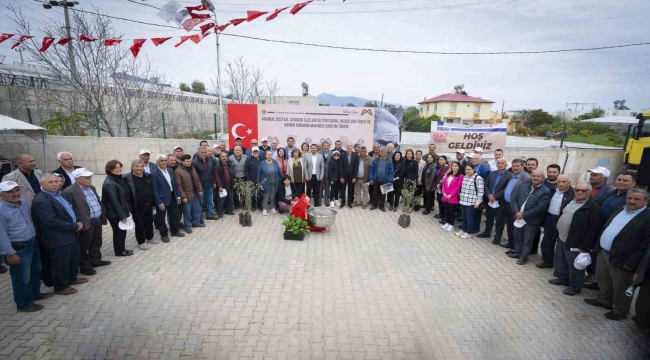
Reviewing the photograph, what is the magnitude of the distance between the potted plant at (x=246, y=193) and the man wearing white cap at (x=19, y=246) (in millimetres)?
3690

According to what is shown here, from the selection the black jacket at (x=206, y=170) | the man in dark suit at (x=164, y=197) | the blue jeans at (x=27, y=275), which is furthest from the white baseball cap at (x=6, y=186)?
the black jacket at (x=206, y=170)

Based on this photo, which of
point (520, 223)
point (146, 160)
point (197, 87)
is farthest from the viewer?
point (197, 87)

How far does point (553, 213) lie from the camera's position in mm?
5109

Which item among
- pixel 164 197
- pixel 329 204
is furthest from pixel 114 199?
pixel 329 204

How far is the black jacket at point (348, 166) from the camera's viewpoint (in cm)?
839

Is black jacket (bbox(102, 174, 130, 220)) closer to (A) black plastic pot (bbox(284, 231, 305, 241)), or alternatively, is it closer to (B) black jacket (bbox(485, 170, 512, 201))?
(A) black plastic pot (bbox(284, 231, 305, 241))

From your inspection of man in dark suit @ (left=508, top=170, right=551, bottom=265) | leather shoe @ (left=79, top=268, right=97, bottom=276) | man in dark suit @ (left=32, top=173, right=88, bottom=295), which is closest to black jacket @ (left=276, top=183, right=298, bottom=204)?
leather shoe @ (left=79, top=268, right=97, bottom=276)

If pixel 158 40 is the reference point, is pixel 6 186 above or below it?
below

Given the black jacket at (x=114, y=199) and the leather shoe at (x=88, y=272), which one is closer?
the leather shoe at (x=88, y=272)

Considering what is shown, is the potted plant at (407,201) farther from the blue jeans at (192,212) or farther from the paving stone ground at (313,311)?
the blue jeans at (192,212)

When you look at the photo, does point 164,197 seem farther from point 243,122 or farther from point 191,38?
point 243,122

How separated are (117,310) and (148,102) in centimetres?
1116

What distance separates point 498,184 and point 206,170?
644cm

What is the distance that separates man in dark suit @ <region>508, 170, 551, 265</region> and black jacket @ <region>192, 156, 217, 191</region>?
6.50 metres
